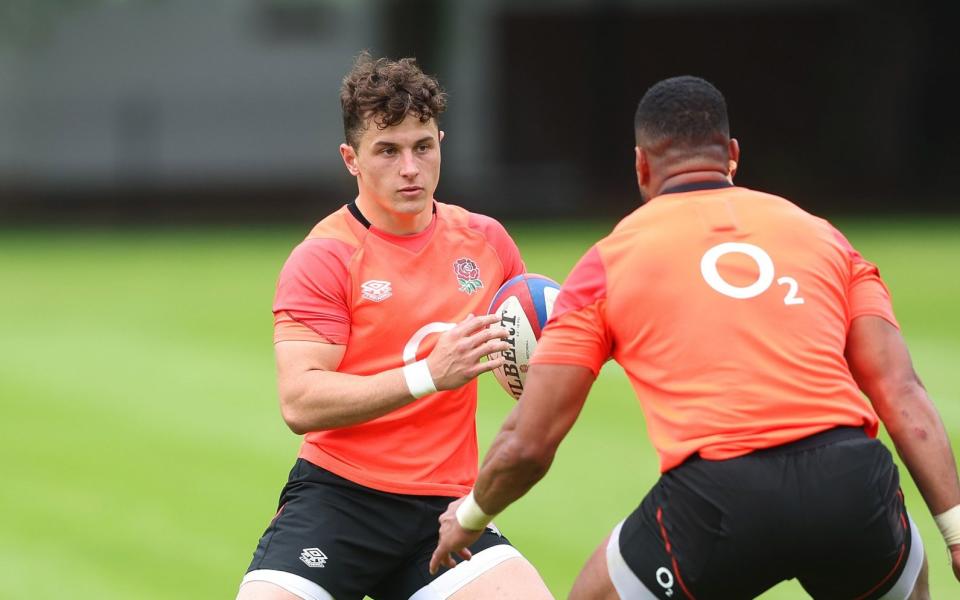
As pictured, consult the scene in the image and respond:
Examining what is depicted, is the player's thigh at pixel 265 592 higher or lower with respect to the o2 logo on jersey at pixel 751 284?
lower

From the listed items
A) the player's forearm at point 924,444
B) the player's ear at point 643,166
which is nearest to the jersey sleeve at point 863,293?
the player's forearm at point 924,444

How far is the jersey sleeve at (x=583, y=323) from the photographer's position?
454 centimetres

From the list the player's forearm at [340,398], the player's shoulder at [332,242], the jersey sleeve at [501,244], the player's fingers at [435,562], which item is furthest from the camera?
the jersey sleeve at [501,244]

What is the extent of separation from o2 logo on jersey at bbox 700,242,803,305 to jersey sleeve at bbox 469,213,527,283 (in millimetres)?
1658

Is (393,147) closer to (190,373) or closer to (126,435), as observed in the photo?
(126,435)

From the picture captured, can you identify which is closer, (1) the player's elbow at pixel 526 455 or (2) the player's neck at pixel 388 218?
(1) the player's elbow at pixel 526 455

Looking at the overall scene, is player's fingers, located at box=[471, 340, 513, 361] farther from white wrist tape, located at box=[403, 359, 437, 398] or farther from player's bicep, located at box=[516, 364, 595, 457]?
player's bicep, located at box=[516, 364, 595, 457]

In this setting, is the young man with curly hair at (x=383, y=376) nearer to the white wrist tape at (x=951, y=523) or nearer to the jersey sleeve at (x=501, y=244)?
the jersey sleeve at (x=501, y=244)

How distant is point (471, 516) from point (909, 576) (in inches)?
54.7

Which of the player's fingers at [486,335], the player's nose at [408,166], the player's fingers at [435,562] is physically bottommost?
the player's fingers at [435,562]

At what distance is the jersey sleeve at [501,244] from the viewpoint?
20.0 ft

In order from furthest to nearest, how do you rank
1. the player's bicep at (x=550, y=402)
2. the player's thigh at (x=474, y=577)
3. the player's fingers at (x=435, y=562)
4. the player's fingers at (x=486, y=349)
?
the player's thigh at (x=474, y=577) < the player's fingers at (x=486, y=349) < the player's fingers at (x=435, y=562) < the player's bicep at (x=550, y=402)

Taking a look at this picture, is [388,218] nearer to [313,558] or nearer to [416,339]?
[416,339]

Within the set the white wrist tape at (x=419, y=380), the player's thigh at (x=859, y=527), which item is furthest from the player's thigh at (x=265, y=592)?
the player's thigh at (x=859, y=527)
